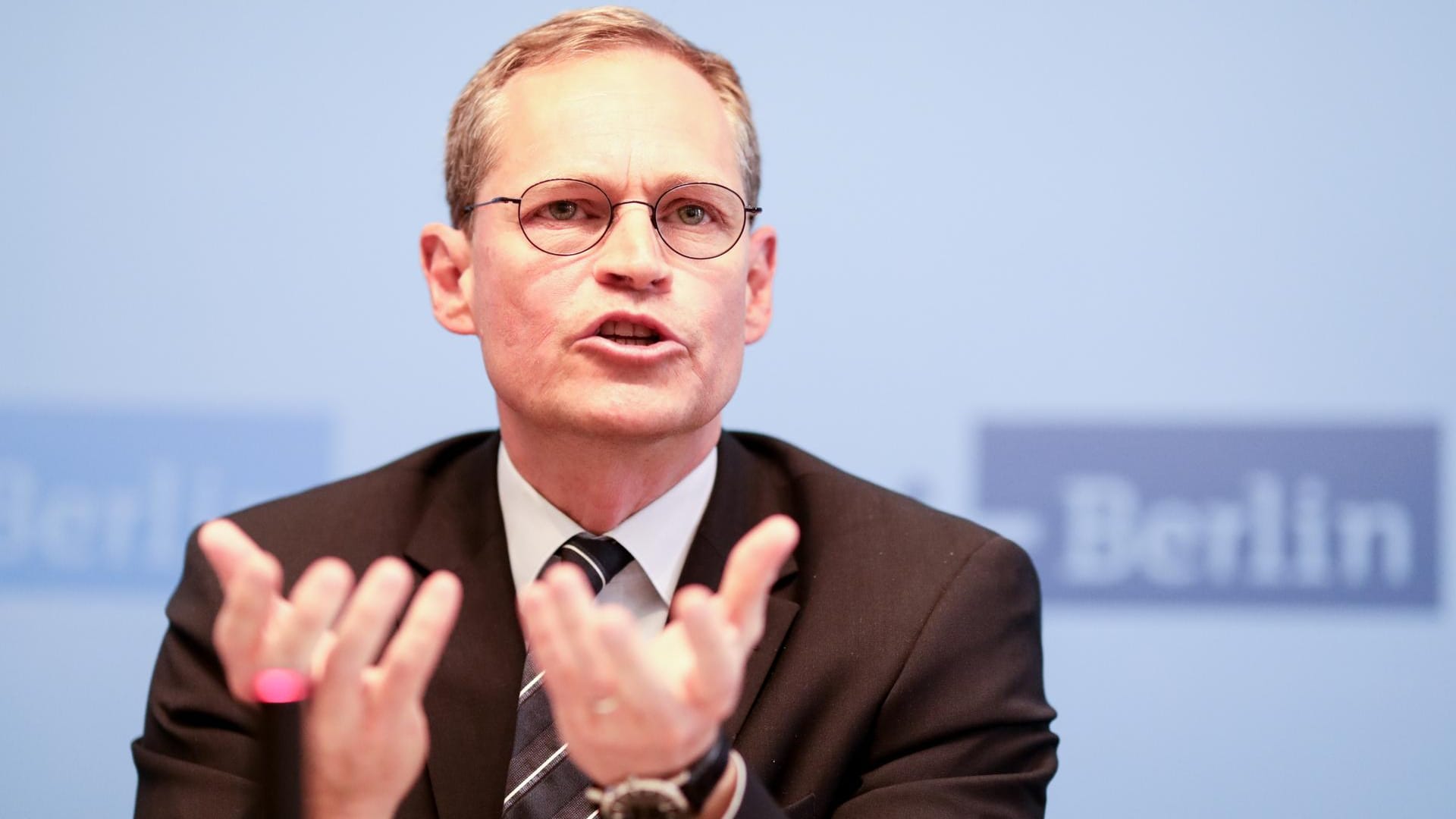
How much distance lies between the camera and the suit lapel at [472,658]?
1999 millimetres

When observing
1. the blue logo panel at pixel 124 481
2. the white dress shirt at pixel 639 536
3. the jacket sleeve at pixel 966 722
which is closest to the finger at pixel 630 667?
the jacket sleeve at pixel 966 722

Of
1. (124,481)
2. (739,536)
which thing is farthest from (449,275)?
(124,481)

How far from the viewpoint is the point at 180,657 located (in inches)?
86.6

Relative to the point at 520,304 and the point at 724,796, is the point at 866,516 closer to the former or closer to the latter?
the point at 520,304

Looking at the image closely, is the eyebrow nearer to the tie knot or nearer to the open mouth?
the open mouth

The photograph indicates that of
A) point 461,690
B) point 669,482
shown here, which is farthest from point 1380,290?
point 461,690

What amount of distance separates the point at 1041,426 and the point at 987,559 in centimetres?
62

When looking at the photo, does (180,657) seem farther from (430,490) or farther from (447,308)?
(447,308)

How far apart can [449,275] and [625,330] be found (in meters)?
0.49

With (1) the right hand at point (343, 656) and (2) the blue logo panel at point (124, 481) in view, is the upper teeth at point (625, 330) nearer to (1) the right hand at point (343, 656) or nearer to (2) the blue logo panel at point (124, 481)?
(1) the right hand at point (343, 656)

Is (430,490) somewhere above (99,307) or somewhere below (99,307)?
below

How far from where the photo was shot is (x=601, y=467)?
2176 millimetres

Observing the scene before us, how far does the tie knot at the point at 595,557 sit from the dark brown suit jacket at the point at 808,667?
10cm

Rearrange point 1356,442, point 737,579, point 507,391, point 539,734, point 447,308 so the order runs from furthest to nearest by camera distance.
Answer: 1. point 1356,442
2. point 447,308
3. point 507,391
4. point 539,734
5. point 737,579
